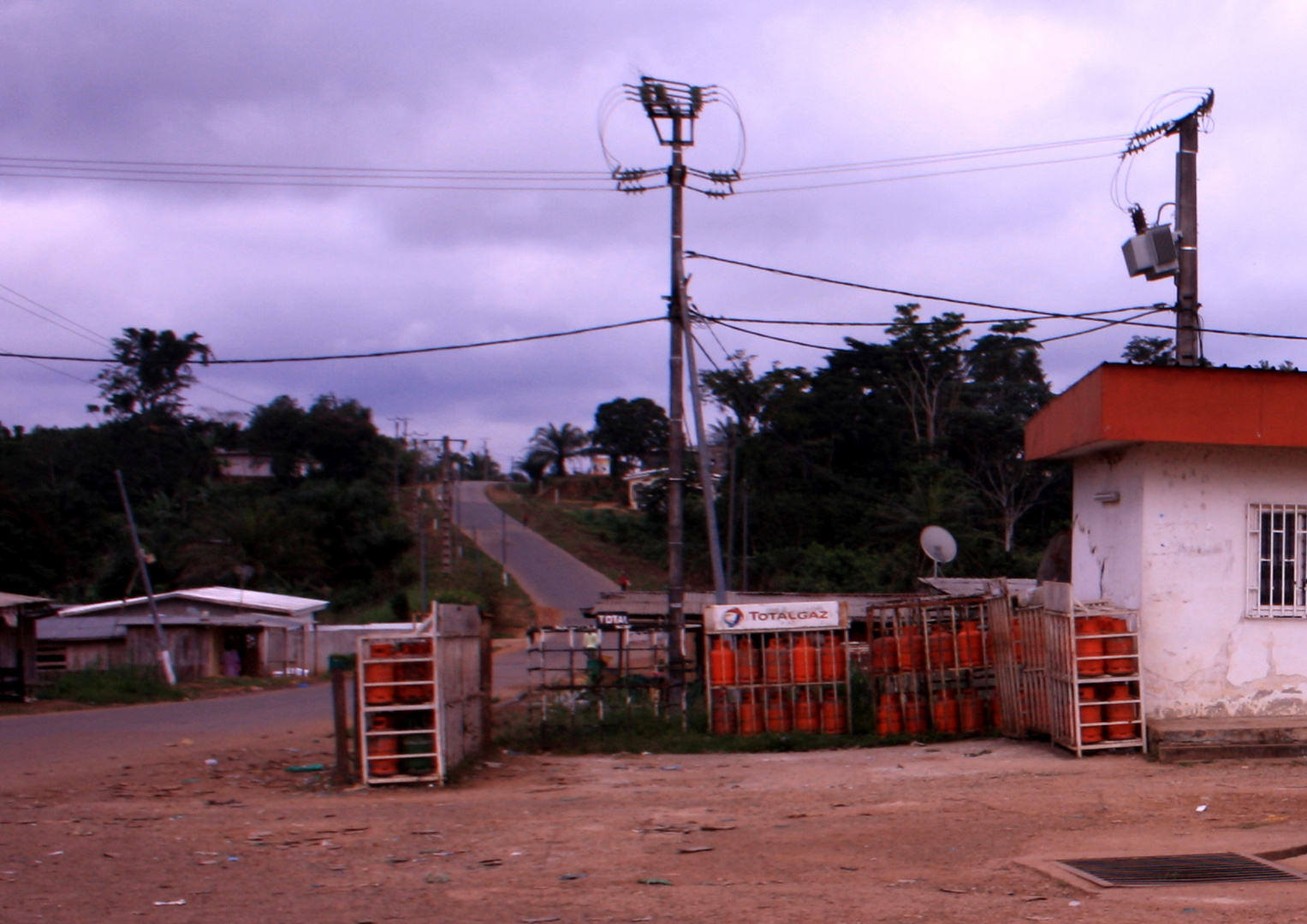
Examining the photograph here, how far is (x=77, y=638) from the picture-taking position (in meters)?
39.7

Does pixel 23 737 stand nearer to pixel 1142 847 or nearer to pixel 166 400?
pixel 1142 847

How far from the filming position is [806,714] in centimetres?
1573

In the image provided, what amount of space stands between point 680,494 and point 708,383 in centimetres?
3417

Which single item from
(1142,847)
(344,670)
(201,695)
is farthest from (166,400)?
(1142,847)

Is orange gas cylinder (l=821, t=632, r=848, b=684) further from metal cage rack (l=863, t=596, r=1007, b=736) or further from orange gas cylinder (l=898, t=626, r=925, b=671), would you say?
orange gas cylinder (l=898, t=626, r=925, b=671)

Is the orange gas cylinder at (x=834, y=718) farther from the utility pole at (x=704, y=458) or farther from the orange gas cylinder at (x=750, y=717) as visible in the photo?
the utility pole at (x=704, y=458)

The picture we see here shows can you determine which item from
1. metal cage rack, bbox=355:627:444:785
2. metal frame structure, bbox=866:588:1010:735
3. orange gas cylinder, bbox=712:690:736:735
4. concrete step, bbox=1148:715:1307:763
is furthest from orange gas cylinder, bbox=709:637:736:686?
concrete step, bbox=1148:715:1307:763

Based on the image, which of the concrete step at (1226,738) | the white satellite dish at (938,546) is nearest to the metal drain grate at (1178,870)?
the concrete step at (1226,738)

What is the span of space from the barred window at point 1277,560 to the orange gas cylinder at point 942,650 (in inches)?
147

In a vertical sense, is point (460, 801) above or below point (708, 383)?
below

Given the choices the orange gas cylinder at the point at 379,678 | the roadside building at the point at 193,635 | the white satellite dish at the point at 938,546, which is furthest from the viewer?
the roadside building at the point at 193,635

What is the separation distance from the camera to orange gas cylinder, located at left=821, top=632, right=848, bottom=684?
15766 millimetres

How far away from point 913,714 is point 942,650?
3.00 ft

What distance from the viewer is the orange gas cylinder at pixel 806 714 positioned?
51.6ft
